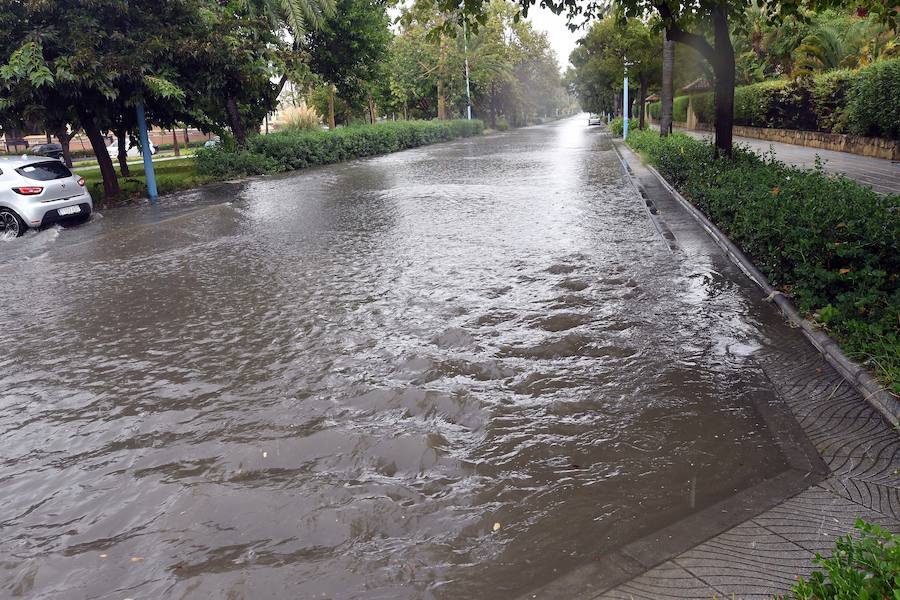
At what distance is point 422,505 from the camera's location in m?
3.71

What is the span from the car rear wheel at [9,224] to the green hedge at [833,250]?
40.5 ft

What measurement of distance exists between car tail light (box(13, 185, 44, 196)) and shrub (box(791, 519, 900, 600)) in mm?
14337

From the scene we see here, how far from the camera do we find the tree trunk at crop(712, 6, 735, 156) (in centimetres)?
1266

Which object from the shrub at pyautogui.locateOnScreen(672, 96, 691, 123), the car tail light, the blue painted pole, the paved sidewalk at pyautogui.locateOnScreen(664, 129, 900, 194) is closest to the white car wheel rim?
the car tail light

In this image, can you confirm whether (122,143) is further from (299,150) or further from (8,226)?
(8,226)

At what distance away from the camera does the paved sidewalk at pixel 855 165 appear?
504 inches

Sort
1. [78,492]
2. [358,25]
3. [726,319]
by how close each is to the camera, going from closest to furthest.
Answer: [78,492], [726,319], [358,25]

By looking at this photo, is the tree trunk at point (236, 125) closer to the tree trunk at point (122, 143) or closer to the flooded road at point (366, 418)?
the tree trunk at point (122, 143)

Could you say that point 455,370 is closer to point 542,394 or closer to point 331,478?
point 542,394

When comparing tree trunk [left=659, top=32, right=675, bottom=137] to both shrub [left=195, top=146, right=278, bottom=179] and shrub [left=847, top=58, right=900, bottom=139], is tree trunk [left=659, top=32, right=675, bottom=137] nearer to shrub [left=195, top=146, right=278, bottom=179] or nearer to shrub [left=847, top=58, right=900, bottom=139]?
shrub [left=847, top=58, right=900, bottom=139]

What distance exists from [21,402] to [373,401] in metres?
2.70

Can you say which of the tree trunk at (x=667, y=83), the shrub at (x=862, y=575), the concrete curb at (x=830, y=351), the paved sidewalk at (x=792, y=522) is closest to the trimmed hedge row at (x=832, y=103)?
the tree trunk at (x=667, y=83)

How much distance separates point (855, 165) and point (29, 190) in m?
17.4

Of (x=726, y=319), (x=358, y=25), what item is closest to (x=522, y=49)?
(x=358, y=25)
